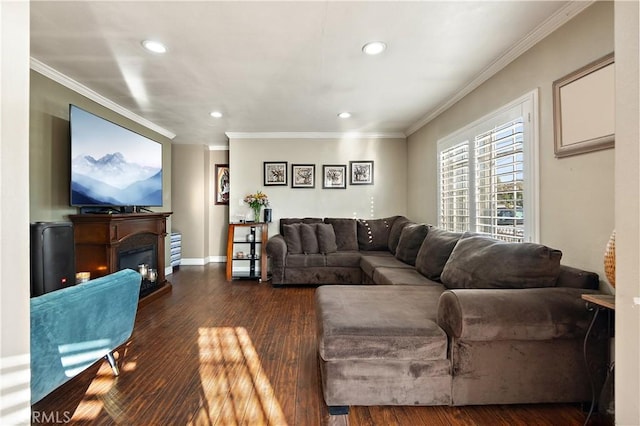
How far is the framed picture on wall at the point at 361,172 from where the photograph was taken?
517 centimetres

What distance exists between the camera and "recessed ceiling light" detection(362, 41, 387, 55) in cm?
229

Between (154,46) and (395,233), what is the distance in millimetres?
3669

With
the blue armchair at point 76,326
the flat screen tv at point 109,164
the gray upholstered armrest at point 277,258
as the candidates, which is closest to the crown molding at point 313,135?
the flat screen tv at point 109,164

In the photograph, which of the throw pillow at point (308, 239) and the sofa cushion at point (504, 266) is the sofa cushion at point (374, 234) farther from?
the sofa cushion at point (504, 266)

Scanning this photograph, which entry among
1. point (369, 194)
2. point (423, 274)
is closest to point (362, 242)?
point (369, 194)

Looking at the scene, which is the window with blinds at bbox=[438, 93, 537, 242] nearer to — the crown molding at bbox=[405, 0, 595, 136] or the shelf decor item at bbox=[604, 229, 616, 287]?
the crown molding at bbox=[405, 0, 595, 136]

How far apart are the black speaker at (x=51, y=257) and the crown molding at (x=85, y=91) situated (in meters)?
1.41

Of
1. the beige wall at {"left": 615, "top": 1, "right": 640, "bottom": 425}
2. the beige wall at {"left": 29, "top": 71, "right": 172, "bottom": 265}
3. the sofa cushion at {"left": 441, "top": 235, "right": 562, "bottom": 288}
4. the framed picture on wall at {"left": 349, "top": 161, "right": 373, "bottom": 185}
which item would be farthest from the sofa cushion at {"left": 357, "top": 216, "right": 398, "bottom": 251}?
the beige wall at {"left": 615, "top": 1, "right": 640, "bottom": 425}

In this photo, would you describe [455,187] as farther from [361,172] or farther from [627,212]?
[627,212]

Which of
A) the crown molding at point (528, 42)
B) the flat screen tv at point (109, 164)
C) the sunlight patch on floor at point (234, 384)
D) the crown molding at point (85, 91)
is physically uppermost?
the crown molding at point (85, 91)

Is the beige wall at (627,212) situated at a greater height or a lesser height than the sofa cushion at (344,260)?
greater

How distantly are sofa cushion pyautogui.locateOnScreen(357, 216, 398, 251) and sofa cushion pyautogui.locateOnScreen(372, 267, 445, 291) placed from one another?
Result: 138 cm

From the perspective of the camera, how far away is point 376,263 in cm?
359

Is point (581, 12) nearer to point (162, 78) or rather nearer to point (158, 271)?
point (162, 78)
